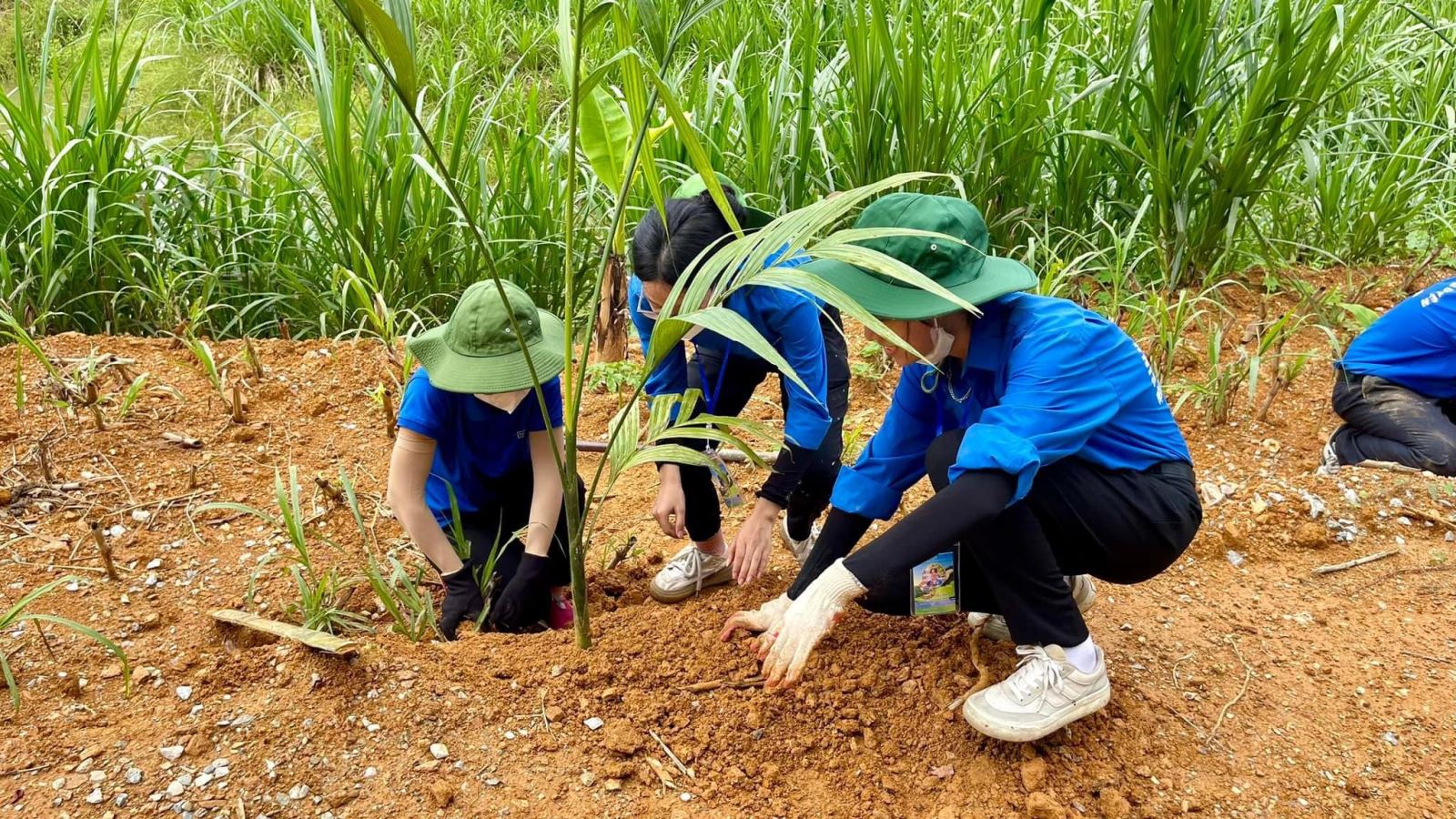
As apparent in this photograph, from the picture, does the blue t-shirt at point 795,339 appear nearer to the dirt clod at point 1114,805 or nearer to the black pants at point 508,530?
the black pants at point 508,530

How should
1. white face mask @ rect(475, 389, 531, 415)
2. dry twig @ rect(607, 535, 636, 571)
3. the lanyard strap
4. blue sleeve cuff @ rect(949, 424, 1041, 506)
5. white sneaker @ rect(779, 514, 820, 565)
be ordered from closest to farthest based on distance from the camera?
blue sleeve cuff @ rect(949, 424, 1041, 506) → white face mask @ rect(475, 389, 531, 415) → the lanyard strap → dry twig @ rect(607, 535, 636, 571) → white sneaker @ rect(779, 514, 820, 565)

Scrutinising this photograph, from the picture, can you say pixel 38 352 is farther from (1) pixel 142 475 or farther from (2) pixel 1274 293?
(2) pixel 1274 293

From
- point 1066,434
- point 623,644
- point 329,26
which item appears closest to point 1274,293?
point 1066,434

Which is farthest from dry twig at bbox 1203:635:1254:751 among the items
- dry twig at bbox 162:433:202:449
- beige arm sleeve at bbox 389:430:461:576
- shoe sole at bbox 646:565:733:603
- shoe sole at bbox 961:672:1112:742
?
dry twig at bbox 162:433:202:449

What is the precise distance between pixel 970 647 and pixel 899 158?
1963 mm

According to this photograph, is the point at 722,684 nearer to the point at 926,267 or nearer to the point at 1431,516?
the point at 926,267

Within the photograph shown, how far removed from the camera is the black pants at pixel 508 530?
2145 millimetres

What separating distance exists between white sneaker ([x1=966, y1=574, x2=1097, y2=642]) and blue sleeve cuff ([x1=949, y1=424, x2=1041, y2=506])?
459mm

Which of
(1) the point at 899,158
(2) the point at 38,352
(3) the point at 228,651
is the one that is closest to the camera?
(3) the point at 228,651

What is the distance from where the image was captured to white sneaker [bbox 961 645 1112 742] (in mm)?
1516

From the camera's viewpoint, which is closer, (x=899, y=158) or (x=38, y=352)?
(x=38, y=352)

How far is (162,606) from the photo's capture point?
194cm

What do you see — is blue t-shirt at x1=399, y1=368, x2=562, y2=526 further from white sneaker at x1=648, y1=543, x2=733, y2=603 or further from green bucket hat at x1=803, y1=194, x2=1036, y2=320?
green bucket hat at x1=803, y1=194, x2=1036, y2=320

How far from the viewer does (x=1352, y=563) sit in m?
2.18
